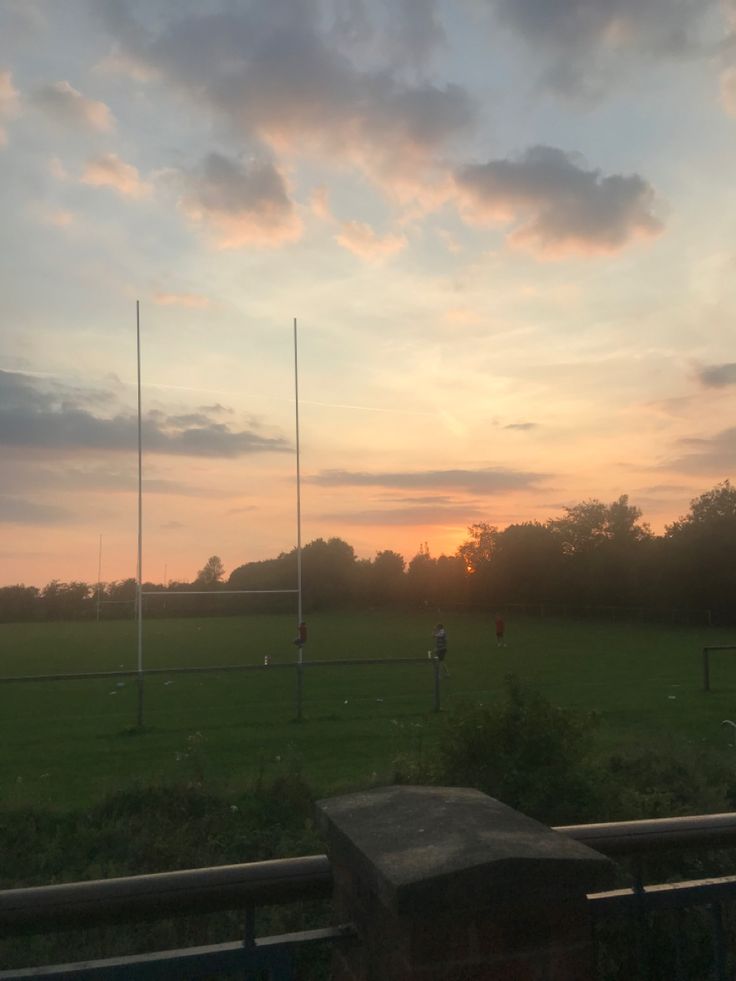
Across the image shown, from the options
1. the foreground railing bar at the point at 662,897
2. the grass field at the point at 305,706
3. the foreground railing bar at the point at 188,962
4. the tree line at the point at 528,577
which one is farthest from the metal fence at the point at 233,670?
the tree line at the point at 528,577

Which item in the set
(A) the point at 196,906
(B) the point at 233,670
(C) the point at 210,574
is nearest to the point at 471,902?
(A) the point at 196,906

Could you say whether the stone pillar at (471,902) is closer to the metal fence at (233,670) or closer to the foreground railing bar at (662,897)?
the foreground railing bar at (662,897)

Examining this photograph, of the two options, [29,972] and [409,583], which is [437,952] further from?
[409,583]

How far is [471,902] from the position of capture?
6.93 ft

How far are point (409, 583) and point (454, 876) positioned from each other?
8038 cm

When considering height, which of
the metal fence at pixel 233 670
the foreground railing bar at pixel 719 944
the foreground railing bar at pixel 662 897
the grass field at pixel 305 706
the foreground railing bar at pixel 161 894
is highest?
the foreground railing bar at pixel 161 894

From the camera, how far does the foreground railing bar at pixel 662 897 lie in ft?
8.48

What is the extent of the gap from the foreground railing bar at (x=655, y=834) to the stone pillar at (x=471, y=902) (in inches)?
10.5

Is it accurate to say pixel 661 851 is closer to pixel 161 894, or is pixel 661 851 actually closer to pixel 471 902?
pixel 471 902

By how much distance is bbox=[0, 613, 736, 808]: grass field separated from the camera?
1216 cm

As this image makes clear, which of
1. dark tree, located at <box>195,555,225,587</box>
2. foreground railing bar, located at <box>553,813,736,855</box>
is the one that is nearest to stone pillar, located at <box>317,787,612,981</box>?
foreground railing bar, located at <box>553,813,736,855</box>

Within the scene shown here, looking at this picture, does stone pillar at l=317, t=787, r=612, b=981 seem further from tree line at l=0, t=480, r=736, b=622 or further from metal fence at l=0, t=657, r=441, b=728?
tree line at l=0, t=480, r=736, b=622

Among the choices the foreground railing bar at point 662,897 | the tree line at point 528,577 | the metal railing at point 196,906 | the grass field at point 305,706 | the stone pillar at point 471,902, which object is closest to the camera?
the stone pillar at point 471,902

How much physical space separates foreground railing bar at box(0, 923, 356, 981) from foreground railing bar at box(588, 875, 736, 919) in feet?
2.34
